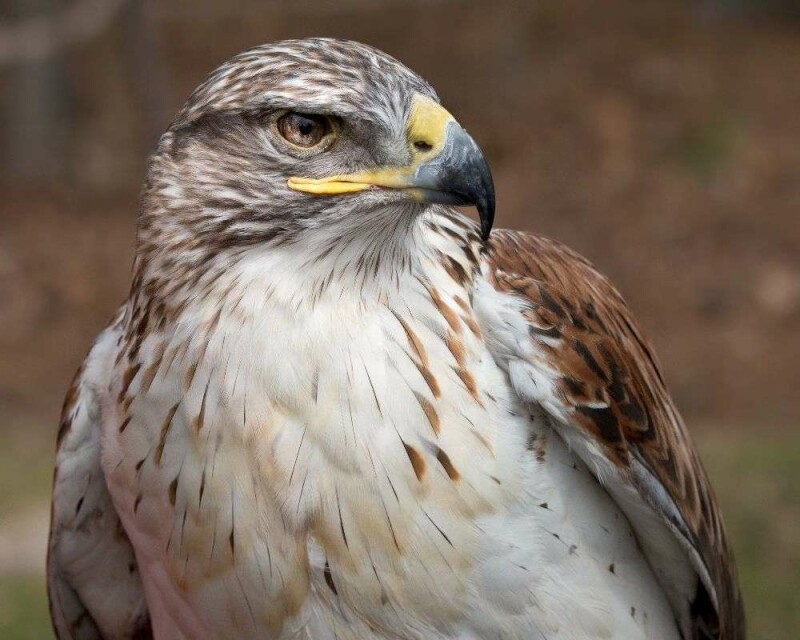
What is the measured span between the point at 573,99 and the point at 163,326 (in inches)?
444

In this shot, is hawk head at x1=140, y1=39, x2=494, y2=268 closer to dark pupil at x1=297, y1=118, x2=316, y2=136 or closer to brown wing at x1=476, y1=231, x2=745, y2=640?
dark pupil at x1=297, y1=118, x2=316, y2=136

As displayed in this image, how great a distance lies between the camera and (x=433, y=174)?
2818 mm

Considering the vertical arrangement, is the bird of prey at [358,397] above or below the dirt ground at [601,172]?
above

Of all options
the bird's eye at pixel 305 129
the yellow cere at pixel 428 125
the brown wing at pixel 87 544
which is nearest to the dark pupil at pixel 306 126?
the bird's eye at pixel 305 129

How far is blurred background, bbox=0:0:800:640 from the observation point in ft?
32.4

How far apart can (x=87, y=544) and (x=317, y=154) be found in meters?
1.44

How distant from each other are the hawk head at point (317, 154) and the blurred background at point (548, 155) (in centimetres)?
466

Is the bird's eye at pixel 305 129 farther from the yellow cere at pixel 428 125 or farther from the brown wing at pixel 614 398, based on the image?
the brown wing at pixel 614 398

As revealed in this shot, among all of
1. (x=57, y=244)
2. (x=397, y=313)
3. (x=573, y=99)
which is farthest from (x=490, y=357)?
(x=573, y=99)

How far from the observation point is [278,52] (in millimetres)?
2977

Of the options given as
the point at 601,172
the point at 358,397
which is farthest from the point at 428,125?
the point at 601,172

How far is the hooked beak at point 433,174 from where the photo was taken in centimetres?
281

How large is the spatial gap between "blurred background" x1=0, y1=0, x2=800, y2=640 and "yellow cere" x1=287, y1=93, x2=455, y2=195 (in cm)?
471

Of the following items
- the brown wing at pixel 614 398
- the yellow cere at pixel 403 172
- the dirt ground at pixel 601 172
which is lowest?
the dirt ground at pixel 601 172
